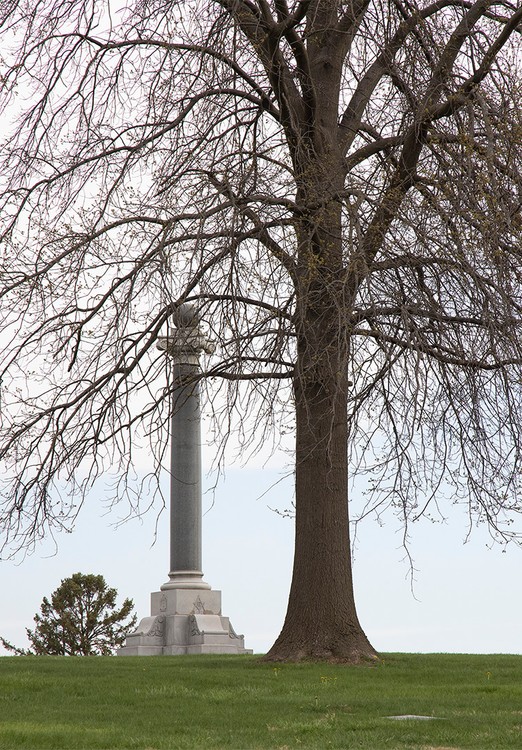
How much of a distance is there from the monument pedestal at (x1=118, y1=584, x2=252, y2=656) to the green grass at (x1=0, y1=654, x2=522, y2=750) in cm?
596

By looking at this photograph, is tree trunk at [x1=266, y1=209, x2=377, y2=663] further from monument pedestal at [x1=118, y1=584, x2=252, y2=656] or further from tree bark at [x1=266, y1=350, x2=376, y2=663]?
monument pedestal at [x1=118, y1=584, x2=252, y2=656]

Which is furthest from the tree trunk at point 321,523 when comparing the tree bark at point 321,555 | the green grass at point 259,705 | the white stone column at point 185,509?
the white stone column at point 185,509

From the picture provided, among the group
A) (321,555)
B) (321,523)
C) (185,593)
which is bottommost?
(321,555)

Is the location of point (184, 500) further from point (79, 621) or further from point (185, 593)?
point (79, 621)

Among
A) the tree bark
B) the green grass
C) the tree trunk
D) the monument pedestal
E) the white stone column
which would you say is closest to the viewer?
the green grass

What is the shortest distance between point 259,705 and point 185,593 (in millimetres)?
11181

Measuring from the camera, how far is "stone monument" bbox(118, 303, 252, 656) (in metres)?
20.9

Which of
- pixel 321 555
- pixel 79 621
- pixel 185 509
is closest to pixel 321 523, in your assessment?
pixel 321 555

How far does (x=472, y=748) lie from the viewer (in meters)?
8.12

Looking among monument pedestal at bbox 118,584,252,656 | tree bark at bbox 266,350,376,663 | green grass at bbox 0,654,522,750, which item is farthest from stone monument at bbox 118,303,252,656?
tree bark at bbox 266,350,376,663

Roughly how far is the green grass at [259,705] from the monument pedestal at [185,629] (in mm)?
5960

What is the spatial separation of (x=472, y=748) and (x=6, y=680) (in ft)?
21.9

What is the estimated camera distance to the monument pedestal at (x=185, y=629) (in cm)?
2080

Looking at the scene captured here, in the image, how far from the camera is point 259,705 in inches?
407
